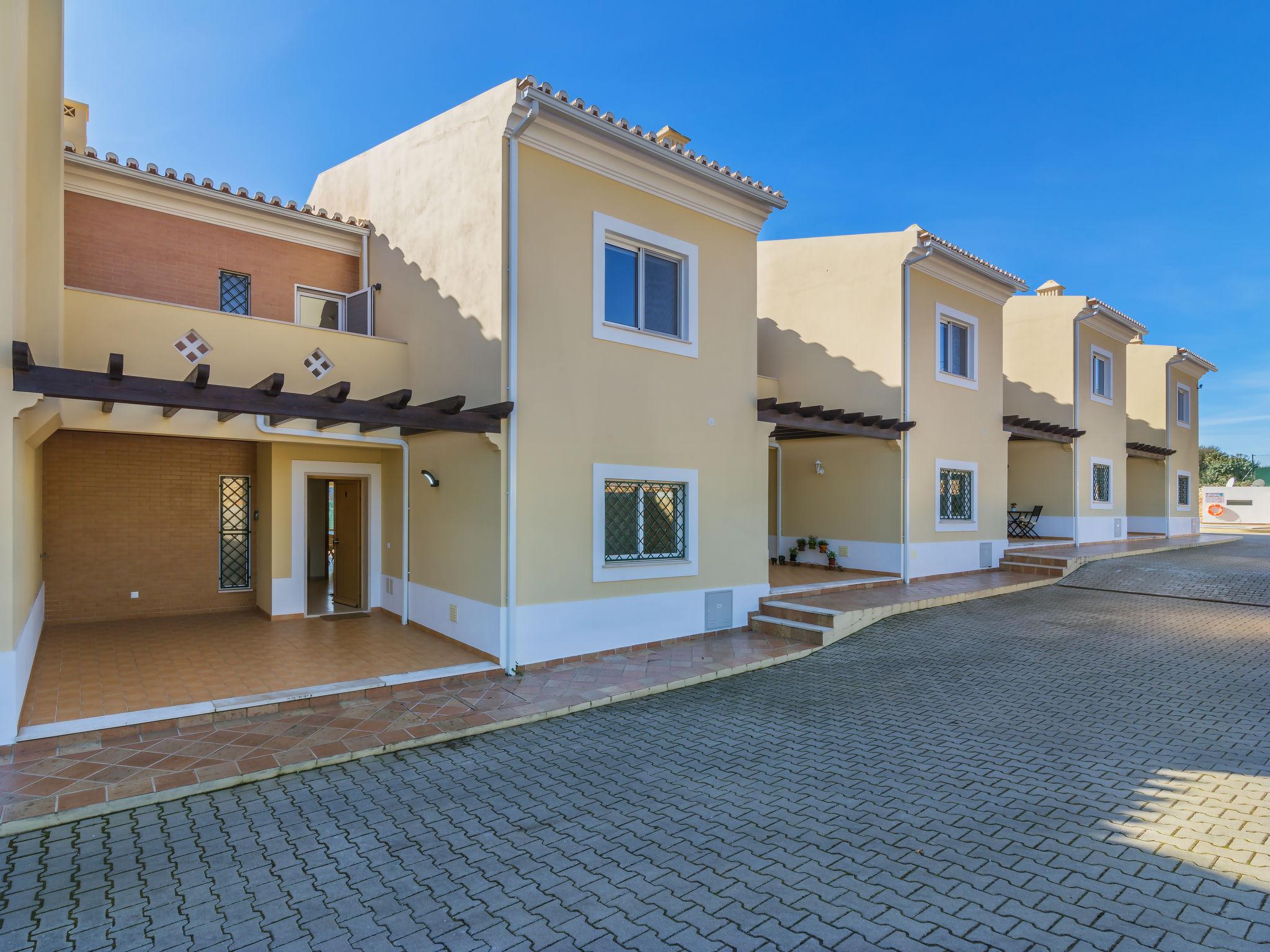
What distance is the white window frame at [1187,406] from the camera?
24.7 m

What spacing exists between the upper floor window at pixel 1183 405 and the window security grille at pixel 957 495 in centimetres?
1695

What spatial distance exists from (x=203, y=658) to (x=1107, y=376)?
23.9m

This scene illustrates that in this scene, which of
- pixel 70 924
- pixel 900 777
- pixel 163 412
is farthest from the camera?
pixel 163 412

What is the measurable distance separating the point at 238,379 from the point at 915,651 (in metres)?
9.82

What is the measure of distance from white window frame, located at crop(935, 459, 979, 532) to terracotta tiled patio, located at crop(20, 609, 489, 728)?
10228 mm

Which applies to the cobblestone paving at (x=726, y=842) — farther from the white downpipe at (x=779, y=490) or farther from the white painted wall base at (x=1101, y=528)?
the white painted wall base at (x=1101, y=528)

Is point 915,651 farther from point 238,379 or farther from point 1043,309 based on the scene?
point 1043,309

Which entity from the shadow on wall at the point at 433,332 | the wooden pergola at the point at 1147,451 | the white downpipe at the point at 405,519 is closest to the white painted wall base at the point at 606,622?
Answer: the shadow on wall at the point at 433,332

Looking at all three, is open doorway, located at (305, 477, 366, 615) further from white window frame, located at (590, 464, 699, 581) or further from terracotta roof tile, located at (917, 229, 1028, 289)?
terracotta roof tile, located at (917, 229, 1028, 289)

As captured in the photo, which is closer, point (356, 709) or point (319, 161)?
point (356, 709)

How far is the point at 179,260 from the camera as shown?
9484mm

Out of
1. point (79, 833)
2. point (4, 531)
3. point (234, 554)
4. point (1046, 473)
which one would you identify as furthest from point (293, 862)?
point (1046, 473)

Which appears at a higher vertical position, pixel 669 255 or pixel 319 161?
pixel 319 161

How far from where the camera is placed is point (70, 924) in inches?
128
